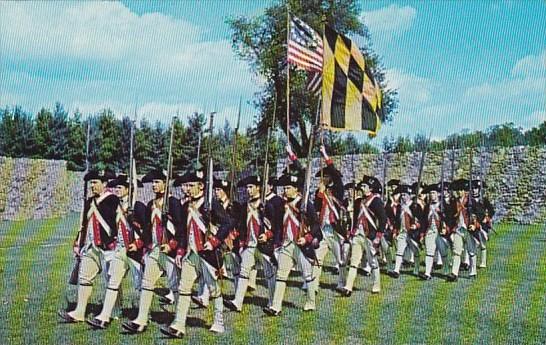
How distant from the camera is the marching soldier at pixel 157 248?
7684 millimetres

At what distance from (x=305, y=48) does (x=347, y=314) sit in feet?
13.5

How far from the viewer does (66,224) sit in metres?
26.2

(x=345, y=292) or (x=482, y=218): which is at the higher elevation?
(x=482, y=218)

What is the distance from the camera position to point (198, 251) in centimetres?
761

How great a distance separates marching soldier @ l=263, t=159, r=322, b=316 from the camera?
8758 millimetres

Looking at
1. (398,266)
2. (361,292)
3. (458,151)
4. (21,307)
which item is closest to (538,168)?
(458,151)

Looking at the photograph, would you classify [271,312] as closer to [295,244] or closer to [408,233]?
[295,244]

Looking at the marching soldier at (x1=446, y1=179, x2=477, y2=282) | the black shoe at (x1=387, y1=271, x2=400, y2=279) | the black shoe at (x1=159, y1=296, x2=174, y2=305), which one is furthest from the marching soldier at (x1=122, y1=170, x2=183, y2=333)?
the marching soldier at (x1=446, y1=179, x2=477, y2=282)

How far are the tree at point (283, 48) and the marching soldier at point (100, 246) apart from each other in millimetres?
22314

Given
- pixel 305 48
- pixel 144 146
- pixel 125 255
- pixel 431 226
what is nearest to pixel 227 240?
pixel 125 255

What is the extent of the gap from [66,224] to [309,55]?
16.8m

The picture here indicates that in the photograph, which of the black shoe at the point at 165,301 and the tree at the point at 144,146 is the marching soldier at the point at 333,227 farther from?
the tree at the point at 144,146

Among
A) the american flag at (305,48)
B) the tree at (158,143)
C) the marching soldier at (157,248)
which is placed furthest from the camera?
the tree at (158,143)

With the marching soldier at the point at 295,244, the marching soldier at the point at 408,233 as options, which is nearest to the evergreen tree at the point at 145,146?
the marching soldier at the point at 408,233
